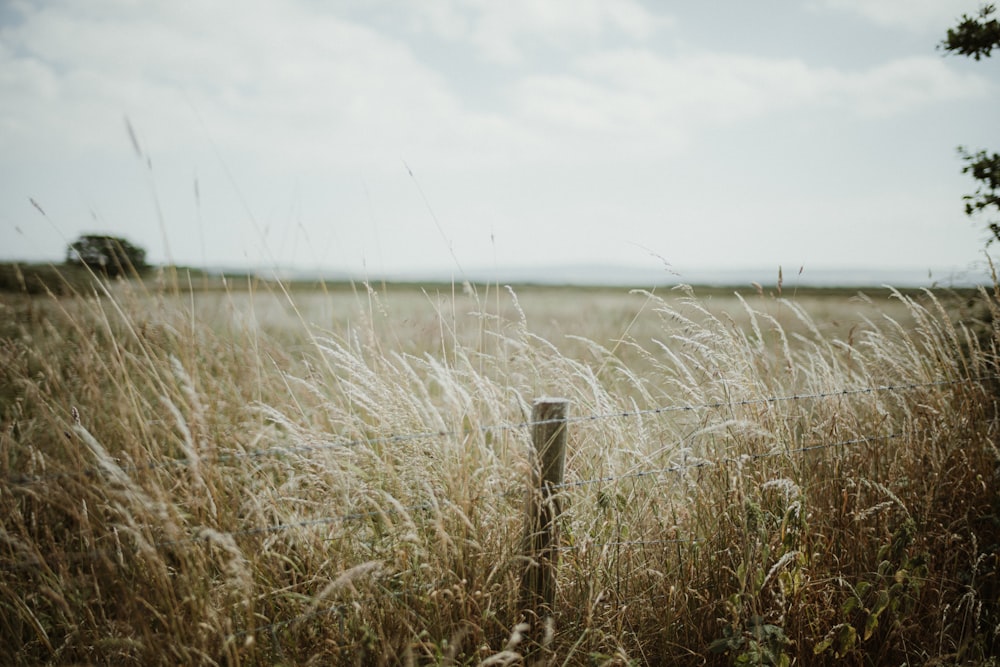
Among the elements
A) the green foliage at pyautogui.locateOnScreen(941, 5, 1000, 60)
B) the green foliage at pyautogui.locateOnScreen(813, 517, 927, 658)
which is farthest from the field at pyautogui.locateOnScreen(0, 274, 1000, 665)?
the green foliage at pyautogui.locateOnScreen(941, 5, 1000, 60)

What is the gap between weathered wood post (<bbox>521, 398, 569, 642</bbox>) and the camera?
85.5 inches

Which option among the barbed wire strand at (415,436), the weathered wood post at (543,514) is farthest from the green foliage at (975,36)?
the weathered wood post at (543,514)

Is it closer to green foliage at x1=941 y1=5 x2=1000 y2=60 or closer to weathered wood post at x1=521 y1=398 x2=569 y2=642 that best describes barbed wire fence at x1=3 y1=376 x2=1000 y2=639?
weathered wood post at x1=521 y1=398 x2=569 y2=642

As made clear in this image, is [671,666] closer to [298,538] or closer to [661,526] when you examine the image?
[661,526]

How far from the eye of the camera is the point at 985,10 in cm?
450

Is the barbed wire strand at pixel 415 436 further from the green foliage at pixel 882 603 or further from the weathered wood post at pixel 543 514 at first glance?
the green foliage at pixel 882 603

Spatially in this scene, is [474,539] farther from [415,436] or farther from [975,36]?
[975,36]

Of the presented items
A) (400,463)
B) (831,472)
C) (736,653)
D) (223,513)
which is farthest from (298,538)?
(831,472)

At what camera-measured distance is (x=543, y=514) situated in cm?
221

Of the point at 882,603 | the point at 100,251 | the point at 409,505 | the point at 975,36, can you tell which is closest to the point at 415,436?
the point at 409,505

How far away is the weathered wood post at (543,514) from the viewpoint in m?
2.17

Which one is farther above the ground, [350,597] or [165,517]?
[165,517]

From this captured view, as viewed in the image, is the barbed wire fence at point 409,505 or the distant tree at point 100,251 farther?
Result: the distant tree at point 100,251

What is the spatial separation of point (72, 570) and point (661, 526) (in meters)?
3.22
